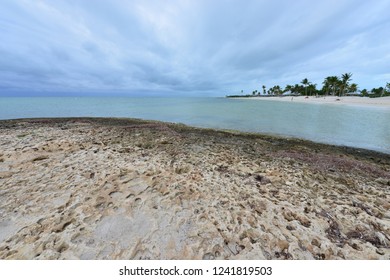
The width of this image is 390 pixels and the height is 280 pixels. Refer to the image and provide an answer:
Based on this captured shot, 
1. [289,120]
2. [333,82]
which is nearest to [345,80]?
[333,82]

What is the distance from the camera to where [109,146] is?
26.5 ft

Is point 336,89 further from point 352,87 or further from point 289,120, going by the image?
point 289,120

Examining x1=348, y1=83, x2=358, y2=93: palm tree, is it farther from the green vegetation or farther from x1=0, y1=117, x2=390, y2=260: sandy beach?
x1=0, y1=117, x2=390, y2=260: sandy beach

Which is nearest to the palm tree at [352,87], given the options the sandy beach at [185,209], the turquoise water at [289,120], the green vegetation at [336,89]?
the green vegetation at [336,89]

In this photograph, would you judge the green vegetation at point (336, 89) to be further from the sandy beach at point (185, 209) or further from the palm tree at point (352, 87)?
the sandy beach at point (185, 209)

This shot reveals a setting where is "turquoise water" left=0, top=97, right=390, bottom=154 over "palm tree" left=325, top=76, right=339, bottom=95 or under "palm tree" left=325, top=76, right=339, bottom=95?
under

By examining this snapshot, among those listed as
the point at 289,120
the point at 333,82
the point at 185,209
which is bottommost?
the point at 289,120

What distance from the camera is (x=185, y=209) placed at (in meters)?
3.88

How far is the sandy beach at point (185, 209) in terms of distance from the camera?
9.70 ft

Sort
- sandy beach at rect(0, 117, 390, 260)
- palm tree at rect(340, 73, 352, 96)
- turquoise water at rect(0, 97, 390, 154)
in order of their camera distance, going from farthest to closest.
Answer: palm tree at rect(340, 73, 352, 96) → turquoise water at rect(0, 97, 390, 154) → sandy beach at rect(0, 117, 390, 260)

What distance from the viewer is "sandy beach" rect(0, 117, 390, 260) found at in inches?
116

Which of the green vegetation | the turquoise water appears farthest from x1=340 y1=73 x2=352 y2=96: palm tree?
the turquoise water

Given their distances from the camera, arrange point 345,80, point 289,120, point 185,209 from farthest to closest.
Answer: point 345,80 < point 289,120 < point 185,209
